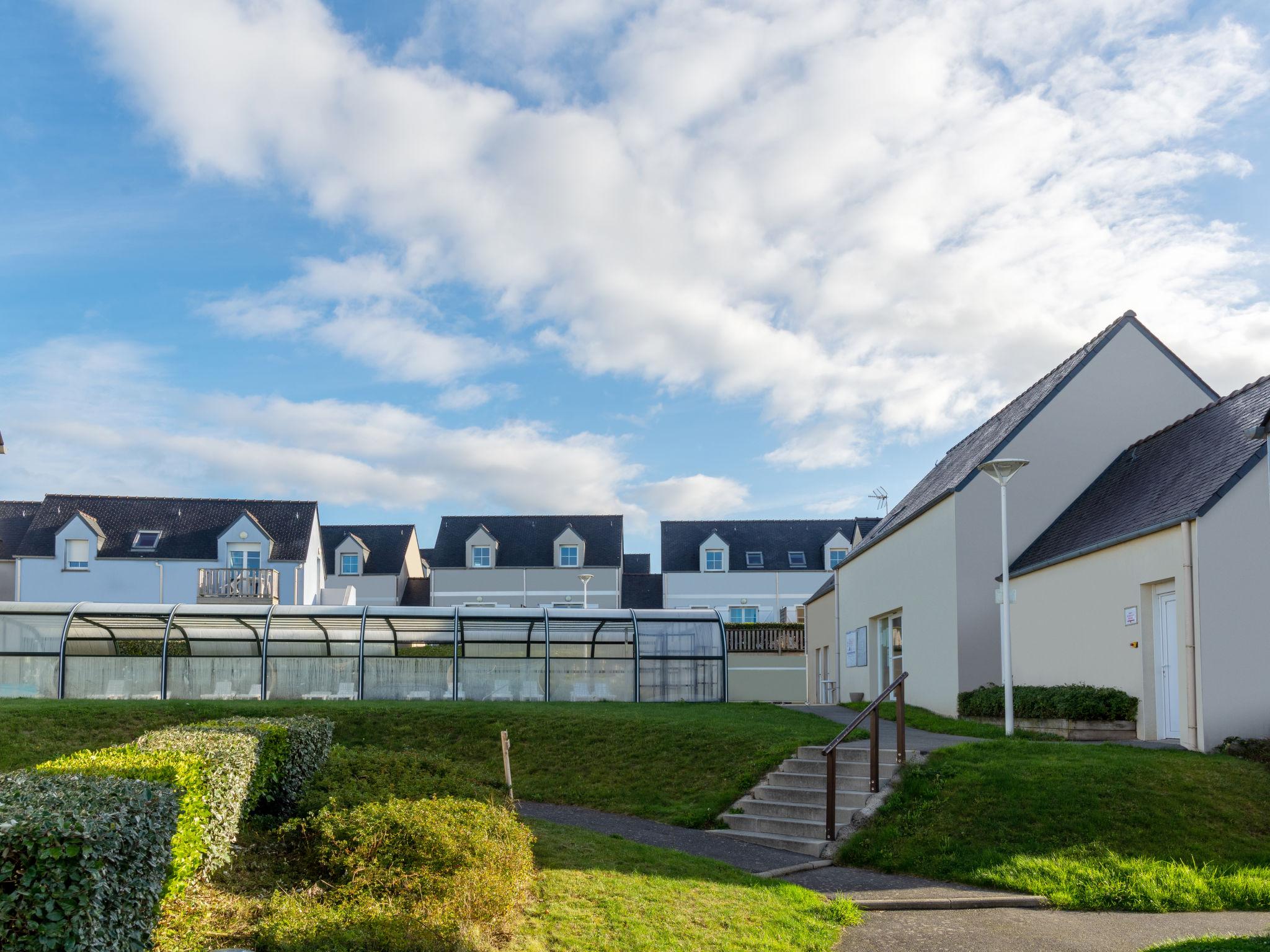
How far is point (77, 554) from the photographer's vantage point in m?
→ 43.7

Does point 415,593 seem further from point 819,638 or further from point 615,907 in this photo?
point 615,907

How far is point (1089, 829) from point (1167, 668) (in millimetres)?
5572

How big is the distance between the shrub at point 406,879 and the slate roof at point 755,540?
4132 centimetres

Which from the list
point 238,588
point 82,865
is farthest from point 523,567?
point 82,865

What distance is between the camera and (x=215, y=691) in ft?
78.8

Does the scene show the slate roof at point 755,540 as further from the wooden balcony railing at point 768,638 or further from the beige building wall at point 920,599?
the beige building wall at point 920,599

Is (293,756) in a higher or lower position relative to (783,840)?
higher

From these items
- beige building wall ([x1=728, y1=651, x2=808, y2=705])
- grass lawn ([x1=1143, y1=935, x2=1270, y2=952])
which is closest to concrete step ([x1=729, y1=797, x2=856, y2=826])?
grass lawn ([x1=1143, y1=935, x2=1270, y2=952])

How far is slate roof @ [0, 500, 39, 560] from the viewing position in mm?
44281

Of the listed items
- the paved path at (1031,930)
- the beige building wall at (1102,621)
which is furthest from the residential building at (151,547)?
the paved path at (1031,930)

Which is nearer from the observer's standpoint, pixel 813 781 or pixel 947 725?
pixel 813 781

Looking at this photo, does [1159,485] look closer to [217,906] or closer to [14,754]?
[217,906]

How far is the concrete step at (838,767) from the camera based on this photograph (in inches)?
526

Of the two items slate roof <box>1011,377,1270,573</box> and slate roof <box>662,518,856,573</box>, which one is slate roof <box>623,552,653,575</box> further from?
slate roof <box>1011,377,1270,573</box>
